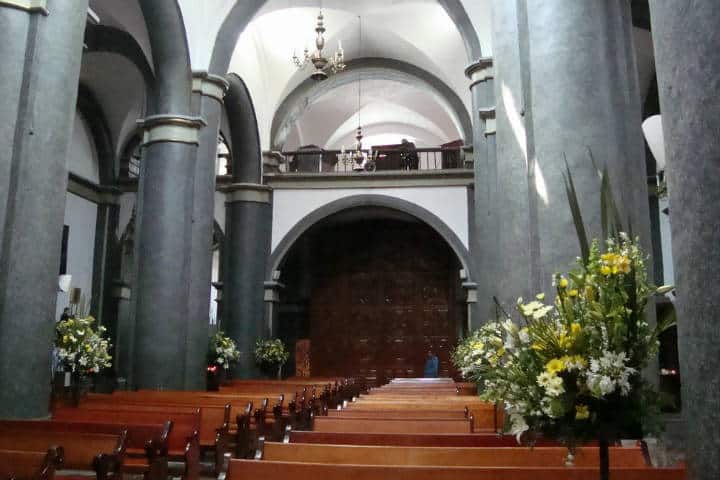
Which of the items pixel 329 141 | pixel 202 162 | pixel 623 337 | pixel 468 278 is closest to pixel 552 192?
pixel 623 337

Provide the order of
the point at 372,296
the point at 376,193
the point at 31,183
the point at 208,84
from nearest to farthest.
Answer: the point at 31,183 < the point at 208,84 < the point at 376,193 < the point at 372,296

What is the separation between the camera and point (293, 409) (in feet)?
26.3

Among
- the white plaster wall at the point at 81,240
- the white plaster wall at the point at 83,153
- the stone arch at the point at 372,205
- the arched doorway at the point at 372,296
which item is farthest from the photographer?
the arched doorway at the point at 372,296

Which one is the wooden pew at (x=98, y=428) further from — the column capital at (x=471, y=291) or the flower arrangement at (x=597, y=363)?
the column capital at (x=471, y=291)

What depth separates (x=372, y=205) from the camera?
18.9 metres

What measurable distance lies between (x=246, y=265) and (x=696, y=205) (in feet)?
51.3

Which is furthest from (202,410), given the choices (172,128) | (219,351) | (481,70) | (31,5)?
(481,70)

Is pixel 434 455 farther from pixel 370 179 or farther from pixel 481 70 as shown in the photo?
pixel 370 179

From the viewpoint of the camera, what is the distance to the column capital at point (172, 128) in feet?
37.9

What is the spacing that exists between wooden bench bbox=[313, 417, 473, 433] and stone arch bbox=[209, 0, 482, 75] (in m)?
8.77

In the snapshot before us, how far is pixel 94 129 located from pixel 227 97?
390 cm

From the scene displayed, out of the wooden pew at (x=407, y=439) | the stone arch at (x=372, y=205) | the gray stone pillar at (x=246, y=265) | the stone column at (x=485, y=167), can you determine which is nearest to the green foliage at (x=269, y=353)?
the gray stone pillar at (x=246, y=265)

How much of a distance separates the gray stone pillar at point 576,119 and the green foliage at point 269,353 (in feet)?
37.5

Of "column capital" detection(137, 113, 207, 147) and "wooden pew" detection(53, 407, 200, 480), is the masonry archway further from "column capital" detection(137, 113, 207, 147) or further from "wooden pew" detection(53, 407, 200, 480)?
"wooden pew" detection(53, 407, 200, 480)
